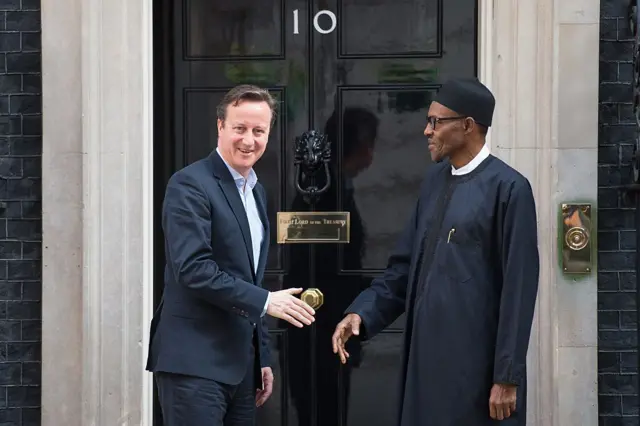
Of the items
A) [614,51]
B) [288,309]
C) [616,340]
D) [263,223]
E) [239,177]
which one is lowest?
[616,340]

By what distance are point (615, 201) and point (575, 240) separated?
0.31 metres

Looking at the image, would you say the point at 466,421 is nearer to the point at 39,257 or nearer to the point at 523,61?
the point at 523,61

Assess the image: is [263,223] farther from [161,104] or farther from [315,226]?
[161,104]

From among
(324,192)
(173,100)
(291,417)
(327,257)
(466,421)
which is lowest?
(291,417)

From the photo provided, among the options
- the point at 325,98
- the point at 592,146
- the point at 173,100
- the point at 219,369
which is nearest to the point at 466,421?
the point at 219,369

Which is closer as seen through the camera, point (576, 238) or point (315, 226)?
point (576, 238)

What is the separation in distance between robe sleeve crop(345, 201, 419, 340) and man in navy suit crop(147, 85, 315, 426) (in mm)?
336

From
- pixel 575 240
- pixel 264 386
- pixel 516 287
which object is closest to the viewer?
pixel 516 287

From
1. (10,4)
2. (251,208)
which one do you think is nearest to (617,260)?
(251,208)

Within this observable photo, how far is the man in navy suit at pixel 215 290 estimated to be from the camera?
3.47 meters

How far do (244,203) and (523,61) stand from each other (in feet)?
5.87

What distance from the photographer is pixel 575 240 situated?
485cm

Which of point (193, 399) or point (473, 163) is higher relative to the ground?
point (473, 163)

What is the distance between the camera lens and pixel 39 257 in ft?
16.5
